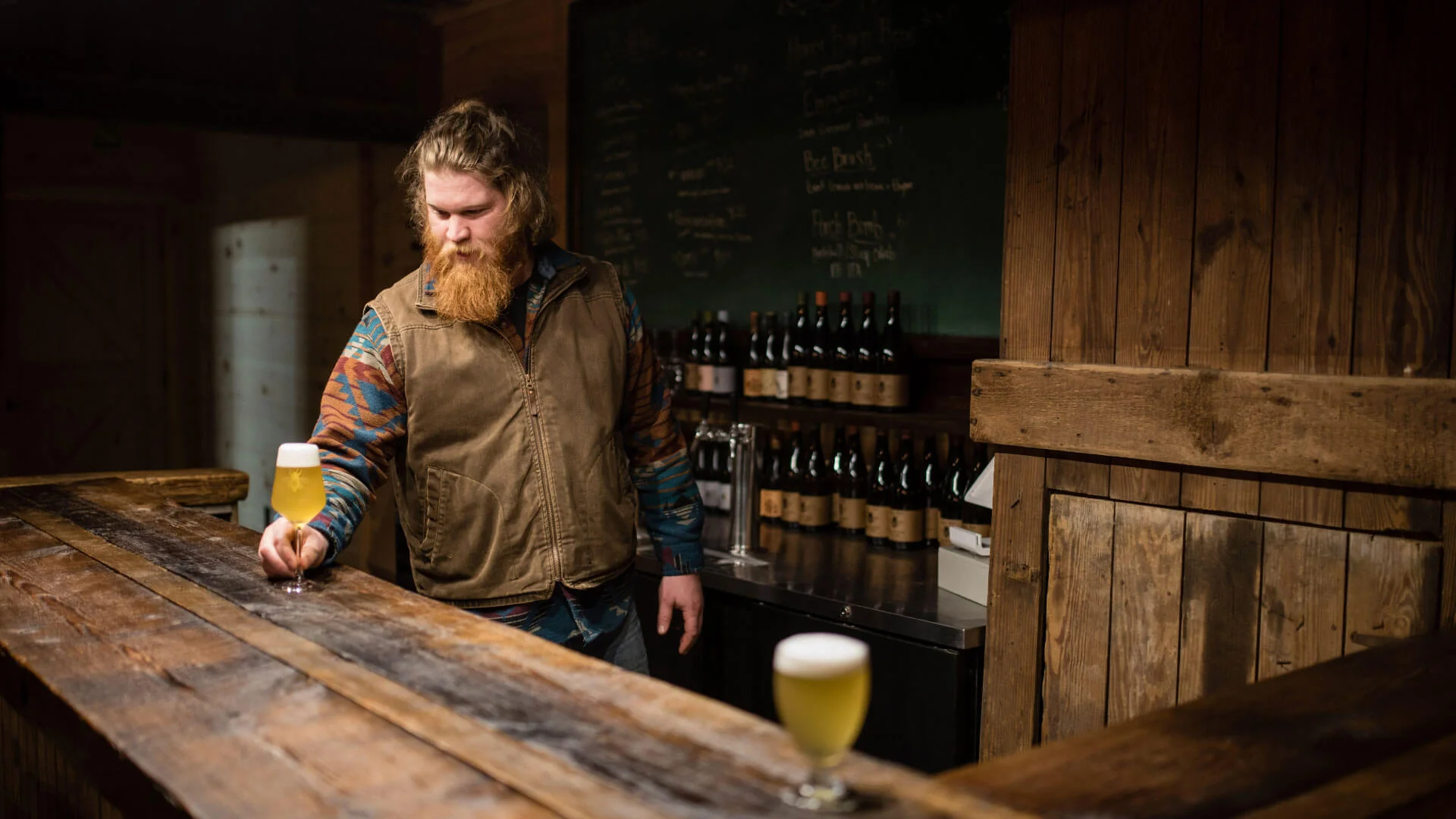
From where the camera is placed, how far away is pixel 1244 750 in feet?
4.14

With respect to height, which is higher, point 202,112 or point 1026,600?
point 202,112

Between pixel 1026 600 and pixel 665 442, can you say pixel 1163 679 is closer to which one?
pixel 1026 600

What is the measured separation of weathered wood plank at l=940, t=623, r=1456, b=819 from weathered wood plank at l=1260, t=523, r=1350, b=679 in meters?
0.35

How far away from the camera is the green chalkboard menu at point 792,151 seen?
346cm

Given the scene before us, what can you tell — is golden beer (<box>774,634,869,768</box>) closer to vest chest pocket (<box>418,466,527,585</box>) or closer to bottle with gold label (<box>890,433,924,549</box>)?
vest chest pocket (<box>418,466,527,585</box>)

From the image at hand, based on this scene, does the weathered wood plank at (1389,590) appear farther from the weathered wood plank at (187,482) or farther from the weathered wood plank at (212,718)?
the weathered wood plank at (187,482)

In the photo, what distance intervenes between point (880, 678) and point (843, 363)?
124cm

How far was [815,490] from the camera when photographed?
12.4 feet

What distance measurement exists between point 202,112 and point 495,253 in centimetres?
302

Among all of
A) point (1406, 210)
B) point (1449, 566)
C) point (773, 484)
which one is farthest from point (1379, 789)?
point (773, 484)

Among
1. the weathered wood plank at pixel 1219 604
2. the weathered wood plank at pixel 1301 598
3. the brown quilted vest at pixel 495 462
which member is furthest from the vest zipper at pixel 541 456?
the weathered wood plank at pixel 1301 598

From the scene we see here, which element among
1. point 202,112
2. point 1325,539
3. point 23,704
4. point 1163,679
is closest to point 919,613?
point 1163,679

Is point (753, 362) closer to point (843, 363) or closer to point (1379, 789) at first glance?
point (843, 363)

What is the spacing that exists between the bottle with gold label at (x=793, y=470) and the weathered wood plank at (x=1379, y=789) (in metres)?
2.59
